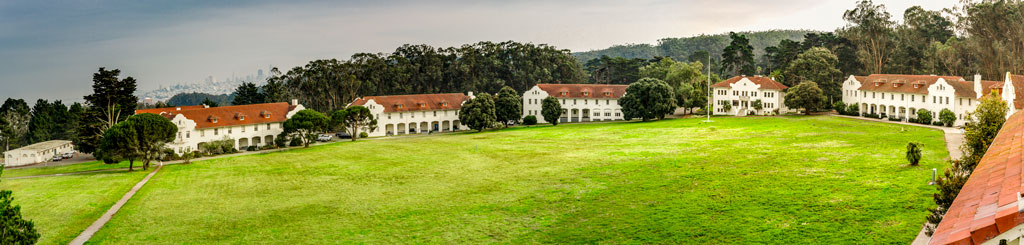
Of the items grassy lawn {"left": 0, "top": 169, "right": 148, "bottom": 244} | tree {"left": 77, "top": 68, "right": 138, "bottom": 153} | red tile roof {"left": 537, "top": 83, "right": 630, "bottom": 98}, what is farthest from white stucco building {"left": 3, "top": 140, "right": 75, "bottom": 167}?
red tile roof {"left": 537, "top": 83, "right": 630, "bottom": 98}

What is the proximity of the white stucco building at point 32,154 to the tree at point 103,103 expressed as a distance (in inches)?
368

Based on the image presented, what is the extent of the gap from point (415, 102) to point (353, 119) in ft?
40.4

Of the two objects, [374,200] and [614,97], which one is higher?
[614,97]

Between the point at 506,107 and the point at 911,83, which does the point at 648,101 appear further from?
the point at 911,83

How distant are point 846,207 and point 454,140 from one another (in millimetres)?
47825

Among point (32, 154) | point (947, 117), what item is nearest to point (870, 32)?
point (947, 117)

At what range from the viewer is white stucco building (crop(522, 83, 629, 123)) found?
95.8 m

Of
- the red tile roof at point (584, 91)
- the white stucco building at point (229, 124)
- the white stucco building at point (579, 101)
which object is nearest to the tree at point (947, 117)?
the white stucco building at point (579, 101)

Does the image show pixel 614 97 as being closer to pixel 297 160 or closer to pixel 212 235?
pixel 297 160

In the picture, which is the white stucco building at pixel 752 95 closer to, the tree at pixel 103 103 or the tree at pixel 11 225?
the tree at pixel 103 103

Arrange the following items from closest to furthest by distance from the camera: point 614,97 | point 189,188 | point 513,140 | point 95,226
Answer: point 95,226 < point 189,188 < point 513,140 < point 614,97

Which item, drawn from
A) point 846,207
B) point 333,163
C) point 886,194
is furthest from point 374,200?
point 886,194

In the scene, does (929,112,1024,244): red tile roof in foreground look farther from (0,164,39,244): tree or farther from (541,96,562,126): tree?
(541,96,562,126): tree

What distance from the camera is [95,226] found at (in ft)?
105
